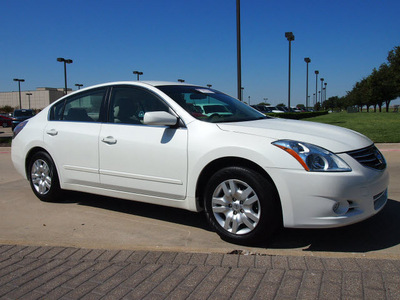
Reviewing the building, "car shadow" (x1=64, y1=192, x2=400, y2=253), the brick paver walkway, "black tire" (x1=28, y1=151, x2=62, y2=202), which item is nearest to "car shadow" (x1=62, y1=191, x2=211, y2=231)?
"car shadow" (x1=64, y1=192, x2=400, y2=253)

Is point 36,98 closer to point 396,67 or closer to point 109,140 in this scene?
point 396,67

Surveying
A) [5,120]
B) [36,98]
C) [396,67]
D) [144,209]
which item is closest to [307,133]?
[144,209]

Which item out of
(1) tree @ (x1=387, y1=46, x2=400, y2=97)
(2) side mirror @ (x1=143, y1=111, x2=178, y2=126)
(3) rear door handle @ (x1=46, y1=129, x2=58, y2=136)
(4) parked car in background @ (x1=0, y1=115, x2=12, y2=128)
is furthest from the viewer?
(1) tree @ (x1=387, y1=46, x2=400, y2=97)

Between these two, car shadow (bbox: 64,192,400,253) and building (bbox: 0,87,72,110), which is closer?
car shadow (bbox: 64,192,400,253)

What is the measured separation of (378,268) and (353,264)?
0.61ft

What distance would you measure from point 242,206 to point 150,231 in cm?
117

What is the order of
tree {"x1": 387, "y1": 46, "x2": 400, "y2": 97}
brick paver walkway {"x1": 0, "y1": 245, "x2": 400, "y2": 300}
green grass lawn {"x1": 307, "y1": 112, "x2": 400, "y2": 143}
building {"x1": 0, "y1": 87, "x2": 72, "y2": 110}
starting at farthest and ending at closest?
building {"x1": 0, "y1": 87, "x2": 72, "y2": 110} < tree {"x1": 387, "y1": 46, "x2": 400, "y2": 97} < green grass lawn {"x1": 307, "y1": 112, "x2": 400, "y2": 143} < brick paver walkway {"x1": 0, "y1": 245, "x2": 400, "y2": 300}

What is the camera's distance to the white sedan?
131 inches

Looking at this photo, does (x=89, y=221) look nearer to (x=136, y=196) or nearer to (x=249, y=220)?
(x=136, y=196)

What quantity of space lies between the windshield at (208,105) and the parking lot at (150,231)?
4.14ft

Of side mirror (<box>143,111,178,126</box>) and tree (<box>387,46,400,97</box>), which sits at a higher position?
tree (<box>387,46,400,97</box>)

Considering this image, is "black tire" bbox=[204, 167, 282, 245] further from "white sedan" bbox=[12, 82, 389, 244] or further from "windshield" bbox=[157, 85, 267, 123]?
"windshield" bbox=[157, 85, 267, 123]

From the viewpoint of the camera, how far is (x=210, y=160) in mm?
3715

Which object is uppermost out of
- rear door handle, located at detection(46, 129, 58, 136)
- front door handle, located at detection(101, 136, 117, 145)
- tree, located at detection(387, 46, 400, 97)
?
tree, located at detection(387, 46, 400, 97)
